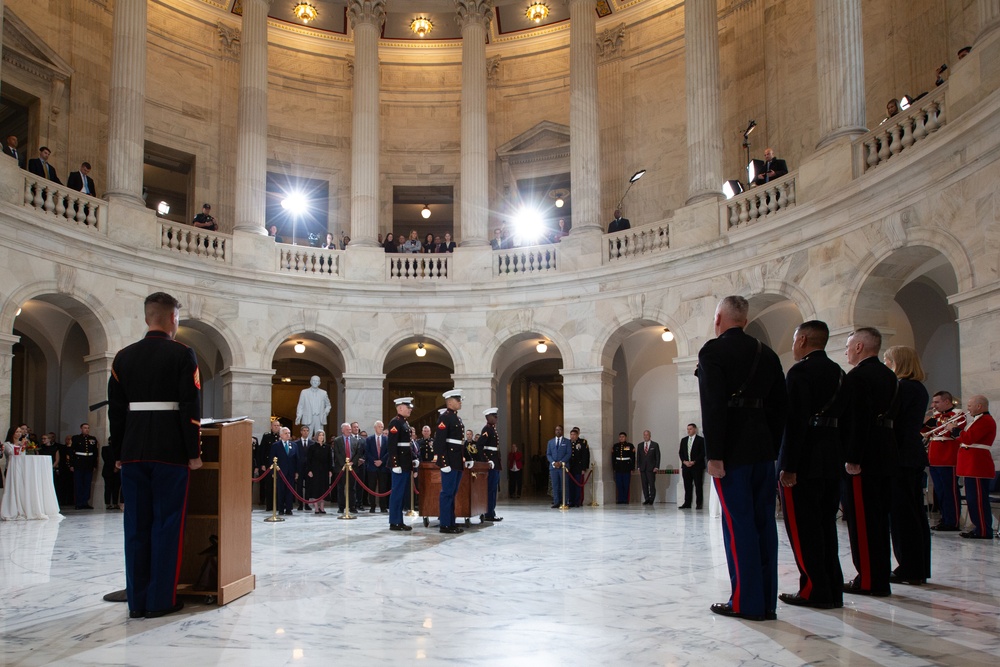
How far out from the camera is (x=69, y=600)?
7035 mm

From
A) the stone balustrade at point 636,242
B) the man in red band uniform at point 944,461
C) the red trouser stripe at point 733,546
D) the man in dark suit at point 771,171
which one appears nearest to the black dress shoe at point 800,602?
the red trouser stripe at point 733,546

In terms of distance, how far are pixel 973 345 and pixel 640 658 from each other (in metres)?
9.56

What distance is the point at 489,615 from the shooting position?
630 cm

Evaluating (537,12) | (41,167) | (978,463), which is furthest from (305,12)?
(978,463)

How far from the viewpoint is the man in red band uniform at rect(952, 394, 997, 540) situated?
35.7 feet

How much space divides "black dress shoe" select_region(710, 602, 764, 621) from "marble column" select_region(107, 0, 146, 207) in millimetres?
17916

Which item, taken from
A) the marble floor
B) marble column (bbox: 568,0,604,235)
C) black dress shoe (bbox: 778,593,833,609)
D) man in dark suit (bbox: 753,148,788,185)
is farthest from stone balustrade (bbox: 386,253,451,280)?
black dress shoe (bbox: 778,593,833,609)

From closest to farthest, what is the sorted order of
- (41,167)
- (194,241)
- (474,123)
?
1. (41,167)
2. (194,241)
3. (474,123)

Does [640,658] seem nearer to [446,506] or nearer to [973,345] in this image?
[446,506]

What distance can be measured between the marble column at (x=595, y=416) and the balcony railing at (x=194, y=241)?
937 centimetres

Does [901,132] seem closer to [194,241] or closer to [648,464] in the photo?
[648,464]

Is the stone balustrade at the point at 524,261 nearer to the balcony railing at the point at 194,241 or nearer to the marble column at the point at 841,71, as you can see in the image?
the balcony railing at the point at 194,241

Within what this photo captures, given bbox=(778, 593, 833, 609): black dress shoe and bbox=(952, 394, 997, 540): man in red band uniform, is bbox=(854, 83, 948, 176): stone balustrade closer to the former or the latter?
bbox=(952, 394, 997, 540): man in red band uniform

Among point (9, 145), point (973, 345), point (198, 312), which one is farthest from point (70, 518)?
point (973, 345)
